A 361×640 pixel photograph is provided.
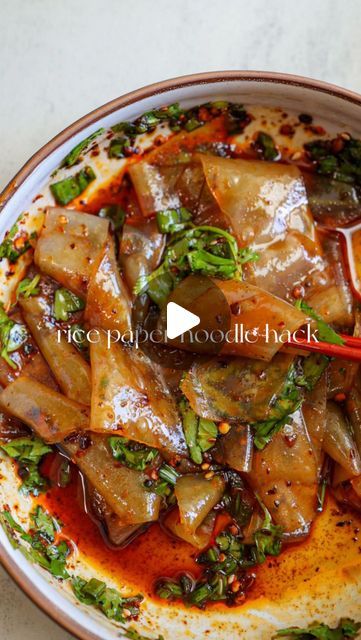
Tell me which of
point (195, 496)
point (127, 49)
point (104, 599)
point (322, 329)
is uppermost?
point (127, 49)

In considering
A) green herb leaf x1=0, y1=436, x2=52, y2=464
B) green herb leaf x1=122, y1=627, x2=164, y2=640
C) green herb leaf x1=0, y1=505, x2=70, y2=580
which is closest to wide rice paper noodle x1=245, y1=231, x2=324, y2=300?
green herb leaf x1=0, y1=436, x2=52, y2=464

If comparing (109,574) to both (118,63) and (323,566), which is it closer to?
(323,566)

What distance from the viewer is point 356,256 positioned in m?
3.09

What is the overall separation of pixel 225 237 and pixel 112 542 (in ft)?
4.82

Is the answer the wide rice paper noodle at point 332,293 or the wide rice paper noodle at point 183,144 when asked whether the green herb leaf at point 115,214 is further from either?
the wide rice paper noodle at point 332,293

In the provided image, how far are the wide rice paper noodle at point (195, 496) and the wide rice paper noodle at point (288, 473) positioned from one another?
0.17 m

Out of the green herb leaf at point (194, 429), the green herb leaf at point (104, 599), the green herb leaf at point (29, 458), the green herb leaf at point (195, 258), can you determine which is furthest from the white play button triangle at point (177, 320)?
the green herb leaf at point (104, 599)

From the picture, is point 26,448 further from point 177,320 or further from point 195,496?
point 177,320

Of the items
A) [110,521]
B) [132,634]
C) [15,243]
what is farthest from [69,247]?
[132,634]

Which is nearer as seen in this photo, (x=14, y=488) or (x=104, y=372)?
(x=104, y=372)

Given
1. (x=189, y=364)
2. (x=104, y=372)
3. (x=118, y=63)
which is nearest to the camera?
(x=104, y=372)

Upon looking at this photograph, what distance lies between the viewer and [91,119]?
2715 millimetres

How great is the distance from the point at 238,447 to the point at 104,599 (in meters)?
0.90

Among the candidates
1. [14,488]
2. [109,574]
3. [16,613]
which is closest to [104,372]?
[14,488]
